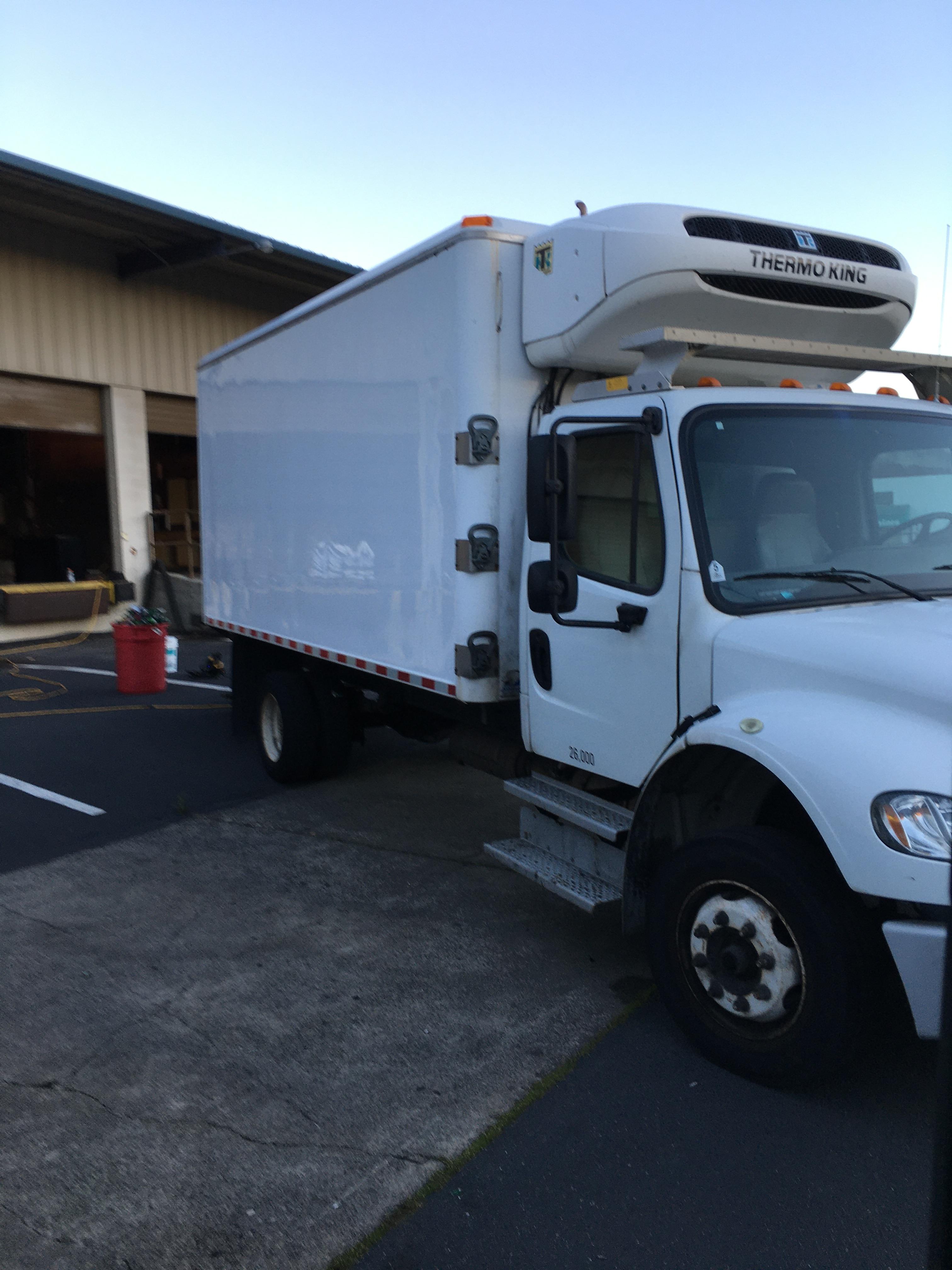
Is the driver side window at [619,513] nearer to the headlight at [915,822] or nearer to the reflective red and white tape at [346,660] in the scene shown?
the reflective red and white tape at [346,660]

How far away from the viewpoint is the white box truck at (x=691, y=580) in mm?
3197

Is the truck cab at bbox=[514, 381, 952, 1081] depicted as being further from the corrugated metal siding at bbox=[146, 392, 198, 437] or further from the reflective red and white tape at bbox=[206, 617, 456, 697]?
the corrugated metal siding at bbox=[146, 392, 198, 437]

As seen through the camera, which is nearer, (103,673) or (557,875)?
(557,875)

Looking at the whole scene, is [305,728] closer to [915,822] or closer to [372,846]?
[372,846]

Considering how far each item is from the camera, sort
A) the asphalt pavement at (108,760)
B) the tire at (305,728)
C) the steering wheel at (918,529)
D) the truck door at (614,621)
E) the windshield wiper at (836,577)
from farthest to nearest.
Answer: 1. the tire at (305,728)
2. the asphalt pavement at (108,760)
3. the steering wheel at (918,529)
4. the truck door at (614,621)
5. the windshield wiper at (836,577)

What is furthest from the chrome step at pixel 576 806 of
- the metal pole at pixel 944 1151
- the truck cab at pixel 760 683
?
the metal pole at pixel 944 1151

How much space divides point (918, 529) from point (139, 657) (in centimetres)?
901

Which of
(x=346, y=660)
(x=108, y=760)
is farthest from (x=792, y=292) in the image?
(x=108, y=760)

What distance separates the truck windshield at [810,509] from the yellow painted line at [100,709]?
7.31 metres

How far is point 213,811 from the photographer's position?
6.91 metres

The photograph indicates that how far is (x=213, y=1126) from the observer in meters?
3.32

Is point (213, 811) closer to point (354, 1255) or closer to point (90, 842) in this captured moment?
point (90, 842)

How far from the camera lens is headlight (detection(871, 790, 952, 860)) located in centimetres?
285

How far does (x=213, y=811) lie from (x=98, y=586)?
10.1 metres
